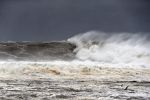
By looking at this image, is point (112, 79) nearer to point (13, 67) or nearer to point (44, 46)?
point (13, 67)

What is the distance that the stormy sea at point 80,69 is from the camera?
532 inches

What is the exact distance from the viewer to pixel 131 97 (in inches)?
508

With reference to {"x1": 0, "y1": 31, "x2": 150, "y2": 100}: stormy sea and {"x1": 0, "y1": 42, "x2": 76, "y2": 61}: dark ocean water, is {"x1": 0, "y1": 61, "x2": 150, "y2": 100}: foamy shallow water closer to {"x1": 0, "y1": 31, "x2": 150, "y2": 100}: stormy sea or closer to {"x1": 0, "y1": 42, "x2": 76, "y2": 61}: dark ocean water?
{"x1": 0, "y1": 31, "x2": 150, "y2": 100}: stormy sea

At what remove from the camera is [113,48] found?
86.2 ft

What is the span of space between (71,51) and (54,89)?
1293 centimetres

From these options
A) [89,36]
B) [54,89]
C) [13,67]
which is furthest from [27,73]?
[89,36]

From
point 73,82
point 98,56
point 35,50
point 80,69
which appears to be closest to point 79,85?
point 73,82

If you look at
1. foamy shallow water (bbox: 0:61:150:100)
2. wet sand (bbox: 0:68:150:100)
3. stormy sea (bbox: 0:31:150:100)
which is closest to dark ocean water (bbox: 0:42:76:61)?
stormy sea (bbox: 0:31:150:100)

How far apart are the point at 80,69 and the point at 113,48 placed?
745 cm

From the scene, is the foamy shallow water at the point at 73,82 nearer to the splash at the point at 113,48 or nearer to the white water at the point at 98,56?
the white water at the point at 98,56

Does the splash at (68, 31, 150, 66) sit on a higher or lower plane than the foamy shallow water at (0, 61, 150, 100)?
higher

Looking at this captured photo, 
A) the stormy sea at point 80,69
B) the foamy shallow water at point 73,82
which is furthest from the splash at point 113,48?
the foamy shallow water at point 73,82

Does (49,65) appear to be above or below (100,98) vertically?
above

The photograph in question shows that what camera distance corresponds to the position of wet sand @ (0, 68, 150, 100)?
12.9m
